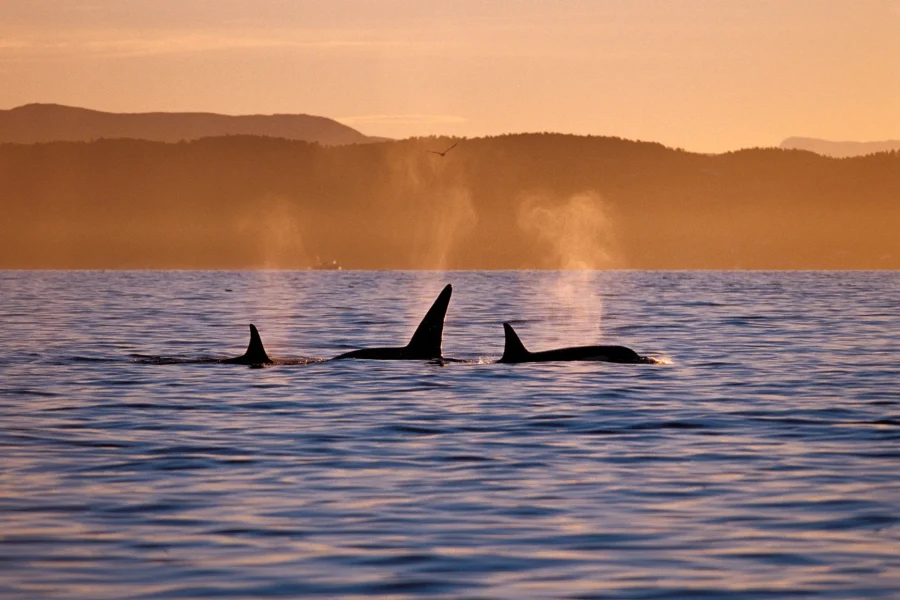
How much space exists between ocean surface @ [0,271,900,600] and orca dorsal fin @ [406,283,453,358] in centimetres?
34

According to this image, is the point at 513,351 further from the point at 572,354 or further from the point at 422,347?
the point at 422,347

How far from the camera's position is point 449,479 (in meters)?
14.3

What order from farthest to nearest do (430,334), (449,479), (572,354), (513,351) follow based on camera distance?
1. (513,351)
2. (572,354)
3. (430,334)
4. (449,479)

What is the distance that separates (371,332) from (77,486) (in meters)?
28.9

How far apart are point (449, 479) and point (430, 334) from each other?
1352 centimetres

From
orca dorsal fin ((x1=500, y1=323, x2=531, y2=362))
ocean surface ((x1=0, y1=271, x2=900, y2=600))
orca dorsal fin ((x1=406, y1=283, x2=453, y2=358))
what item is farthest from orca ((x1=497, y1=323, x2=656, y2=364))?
orca dorsal fin ((x1=406, y1=283, x2=453, y2=358))

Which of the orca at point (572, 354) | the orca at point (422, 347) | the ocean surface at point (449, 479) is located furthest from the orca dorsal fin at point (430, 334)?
the orca at point (572, 354)

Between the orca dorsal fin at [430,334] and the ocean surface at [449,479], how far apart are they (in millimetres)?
336

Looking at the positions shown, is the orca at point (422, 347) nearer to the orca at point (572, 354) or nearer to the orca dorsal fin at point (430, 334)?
the orca dorsal fin at point (430, 334)


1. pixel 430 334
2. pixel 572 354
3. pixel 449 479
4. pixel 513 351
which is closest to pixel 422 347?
pixel 430 334

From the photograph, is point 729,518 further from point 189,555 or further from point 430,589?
point 189,555

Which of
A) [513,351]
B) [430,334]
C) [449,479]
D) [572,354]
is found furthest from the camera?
[513,351]

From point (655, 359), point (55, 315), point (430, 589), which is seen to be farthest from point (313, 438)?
point (55, 315)

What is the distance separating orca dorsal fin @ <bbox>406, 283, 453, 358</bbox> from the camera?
88.4 ft
